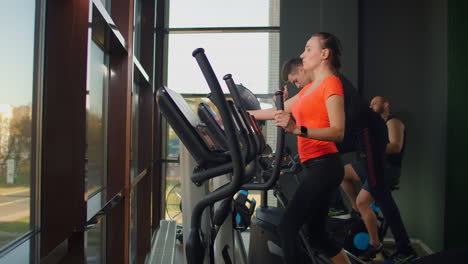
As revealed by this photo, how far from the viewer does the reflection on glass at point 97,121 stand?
6.47ft

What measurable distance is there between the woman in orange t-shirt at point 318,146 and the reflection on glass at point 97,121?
3.66ft

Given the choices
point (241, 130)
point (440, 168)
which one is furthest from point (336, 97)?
point (440, 168)

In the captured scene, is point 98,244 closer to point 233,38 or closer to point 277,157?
point 277,157

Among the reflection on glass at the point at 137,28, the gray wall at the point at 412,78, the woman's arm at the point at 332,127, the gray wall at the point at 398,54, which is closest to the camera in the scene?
the woman's arm at the point at 332,127

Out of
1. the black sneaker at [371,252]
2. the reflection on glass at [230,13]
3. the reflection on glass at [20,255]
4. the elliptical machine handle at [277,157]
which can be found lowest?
the black sneaker at [371,252]

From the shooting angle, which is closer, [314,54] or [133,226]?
[314,54]

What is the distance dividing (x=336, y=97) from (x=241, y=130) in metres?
0.80

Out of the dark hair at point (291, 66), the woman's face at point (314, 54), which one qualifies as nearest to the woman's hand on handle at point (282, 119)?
the woman's face at point (314, 54)

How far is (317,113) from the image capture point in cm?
192

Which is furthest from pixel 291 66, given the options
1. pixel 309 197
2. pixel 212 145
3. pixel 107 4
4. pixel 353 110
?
pixel 212 145

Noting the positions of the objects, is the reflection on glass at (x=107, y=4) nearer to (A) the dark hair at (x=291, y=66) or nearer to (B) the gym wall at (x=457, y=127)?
(A) the dark hair at (x=291, y=66)

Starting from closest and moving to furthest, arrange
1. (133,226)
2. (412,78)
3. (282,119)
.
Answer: (282,119), (133,226), (412,78)

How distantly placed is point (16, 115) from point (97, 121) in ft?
3.61

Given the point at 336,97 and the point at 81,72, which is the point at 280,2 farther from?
the point at 81,72
